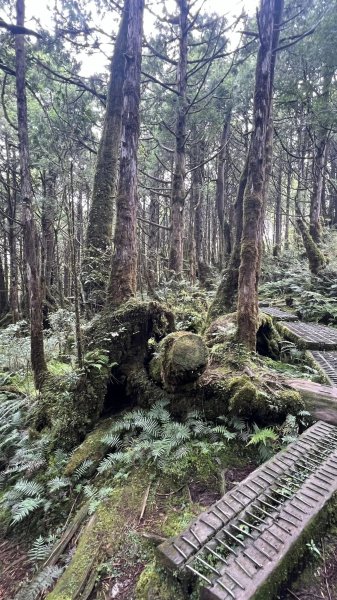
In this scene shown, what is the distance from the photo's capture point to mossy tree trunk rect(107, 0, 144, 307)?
6.21 meters

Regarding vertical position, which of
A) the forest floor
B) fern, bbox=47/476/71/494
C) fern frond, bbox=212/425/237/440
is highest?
fern frond, bbox=212/425/237/440

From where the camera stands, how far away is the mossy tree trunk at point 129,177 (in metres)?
6.21

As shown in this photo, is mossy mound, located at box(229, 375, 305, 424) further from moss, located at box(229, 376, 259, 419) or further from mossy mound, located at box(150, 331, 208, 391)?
mossy mound, located at box(150, 331, 208, 391)

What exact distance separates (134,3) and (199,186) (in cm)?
1275

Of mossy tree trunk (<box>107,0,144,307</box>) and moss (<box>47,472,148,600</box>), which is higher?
mossy tree trunk (<box>107,0,144,307</box>)

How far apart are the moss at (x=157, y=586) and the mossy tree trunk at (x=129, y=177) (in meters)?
4.21

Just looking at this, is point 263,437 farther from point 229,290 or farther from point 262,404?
point 229,290

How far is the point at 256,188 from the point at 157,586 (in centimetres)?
538

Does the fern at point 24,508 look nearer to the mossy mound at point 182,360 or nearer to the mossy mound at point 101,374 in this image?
the mossy mound at point 101,374

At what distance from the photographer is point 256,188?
5.73m

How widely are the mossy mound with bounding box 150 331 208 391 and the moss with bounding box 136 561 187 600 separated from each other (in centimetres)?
223

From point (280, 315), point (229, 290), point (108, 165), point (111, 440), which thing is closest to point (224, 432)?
point (111, 440)

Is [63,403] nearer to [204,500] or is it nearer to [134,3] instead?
[204,500]

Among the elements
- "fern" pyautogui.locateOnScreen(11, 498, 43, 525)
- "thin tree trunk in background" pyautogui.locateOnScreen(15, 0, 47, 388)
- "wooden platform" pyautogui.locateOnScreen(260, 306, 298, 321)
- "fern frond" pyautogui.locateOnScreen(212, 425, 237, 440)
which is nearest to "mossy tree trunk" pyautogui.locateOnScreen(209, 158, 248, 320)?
"wooden platform" pyautogui.locateOnScreen(260, 306, 298, 321)
